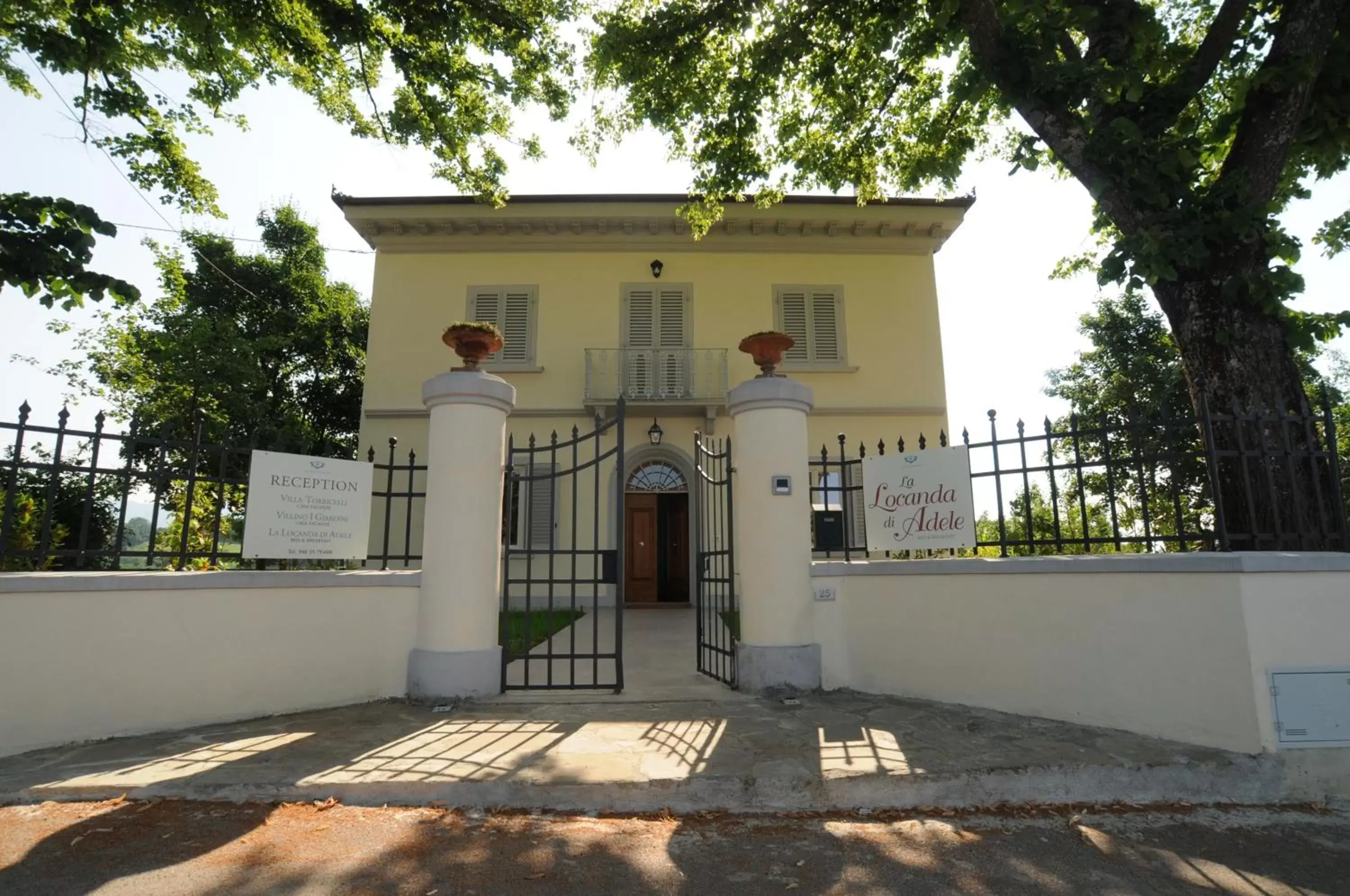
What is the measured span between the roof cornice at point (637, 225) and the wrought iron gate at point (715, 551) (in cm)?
803

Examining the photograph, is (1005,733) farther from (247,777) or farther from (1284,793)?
(247,777)

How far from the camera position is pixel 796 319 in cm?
1349

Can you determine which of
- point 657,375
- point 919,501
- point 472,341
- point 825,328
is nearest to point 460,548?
point 472,341

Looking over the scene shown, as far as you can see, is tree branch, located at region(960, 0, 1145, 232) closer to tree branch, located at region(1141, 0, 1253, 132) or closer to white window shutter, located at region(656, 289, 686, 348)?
tree branch, located at region(1141, 0, 1253, 132)

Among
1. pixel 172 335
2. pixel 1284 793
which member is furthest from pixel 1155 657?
pixel 172 335

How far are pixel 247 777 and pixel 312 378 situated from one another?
1809cm

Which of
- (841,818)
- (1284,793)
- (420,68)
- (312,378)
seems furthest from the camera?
(312,378)

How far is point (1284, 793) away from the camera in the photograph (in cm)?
354

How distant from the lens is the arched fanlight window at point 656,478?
13.5 m

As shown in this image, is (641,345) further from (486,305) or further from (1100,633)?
(1100,633)

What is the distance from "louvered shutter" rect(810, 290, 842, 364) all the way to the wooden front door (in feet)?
14.7

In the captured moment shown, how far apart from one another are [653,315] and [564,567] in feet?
17.6

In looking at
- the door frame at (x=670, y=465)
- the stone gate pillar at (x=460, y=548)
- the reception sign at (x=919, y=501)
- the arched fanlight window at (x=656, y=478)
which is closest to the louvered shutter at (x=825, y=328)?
the door frame at (x=670, y=465)

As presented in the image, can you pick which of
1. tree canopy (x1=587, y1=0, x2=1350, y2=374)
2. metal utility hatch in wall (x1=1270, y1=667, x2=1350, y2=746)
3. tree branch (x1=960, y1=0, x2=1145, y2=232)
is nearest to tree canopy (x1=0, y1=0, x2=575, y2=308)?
tree canopy (x1=587, y1=0, x2=1350, y2=374)
